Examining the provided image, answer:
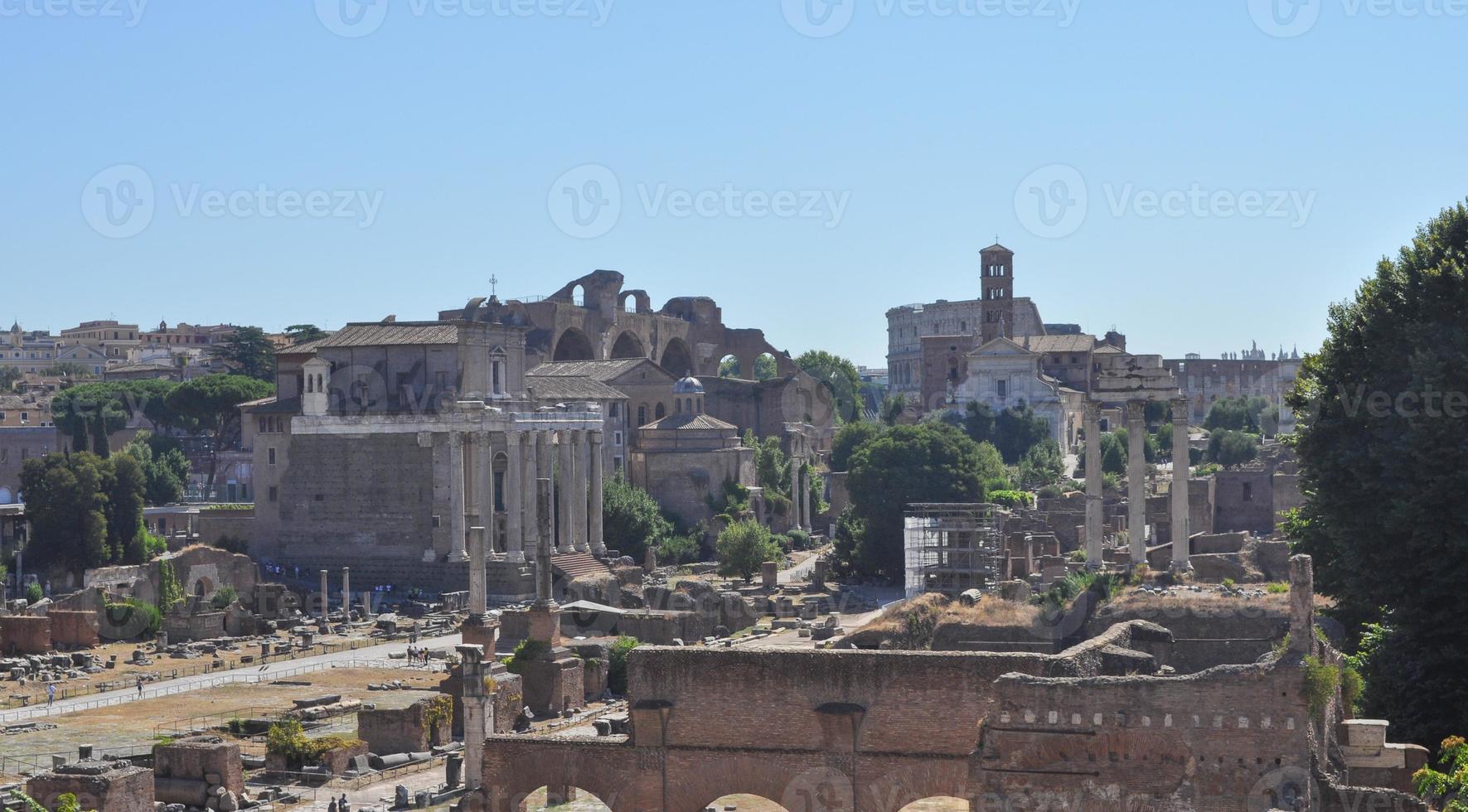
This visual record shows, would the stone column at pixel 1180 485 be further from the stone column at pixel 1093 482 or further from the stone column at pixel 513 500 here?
the stone column at pixel 513 500

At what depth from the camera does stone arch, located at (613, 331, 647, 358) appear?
3595 inches

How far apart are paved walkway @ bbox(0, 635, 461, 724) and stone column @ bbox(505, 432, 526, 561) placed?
893 centimetres

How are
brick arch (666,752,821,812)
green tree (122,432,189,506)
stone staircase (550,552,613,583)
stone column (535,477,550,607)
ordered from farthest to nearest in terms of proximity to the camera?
green tree (122,432,189,506)
stone staircase (550,552,613,583)
stone column (535,477,550,607)
brick arch (666,752,821,812)

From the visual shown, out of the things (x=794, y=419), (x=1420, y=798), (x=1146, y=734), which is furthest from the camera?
(x=794, y=419)

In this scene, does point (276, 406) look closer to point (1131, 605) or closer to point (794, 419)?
point (794, 419)

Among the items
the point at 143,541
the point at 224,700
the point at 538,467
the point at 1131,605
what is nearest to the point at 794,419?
the point at 538,467

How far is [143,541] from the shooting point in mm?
60375

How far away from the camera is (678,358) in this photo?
97.8m

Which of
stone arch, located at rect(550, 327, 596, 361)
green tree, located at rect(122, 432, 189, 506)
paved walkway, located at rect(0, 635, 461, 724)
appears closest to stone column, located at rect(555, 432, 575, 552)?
paved walkway, located at rect(0, 635, 461, 724)

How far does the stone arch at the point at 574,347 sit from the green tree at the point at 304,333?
448 inches

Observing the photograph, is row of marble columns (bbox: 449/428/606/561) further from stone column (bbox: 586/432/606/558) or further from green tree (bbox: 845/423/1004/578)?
green tree (bbox: 845/423/1004/578)

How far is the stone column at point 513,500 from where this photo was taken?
58312mm

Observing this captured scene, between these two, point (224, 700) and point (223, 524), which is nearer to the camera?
point (224, 700)

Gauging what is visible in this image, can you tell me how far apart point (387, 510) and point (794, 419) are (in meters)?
28.9
